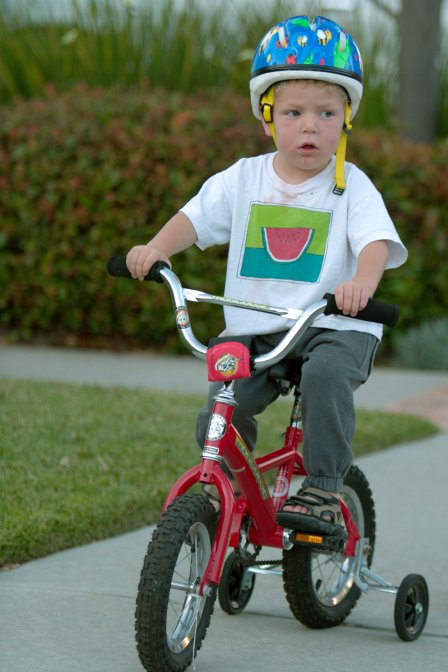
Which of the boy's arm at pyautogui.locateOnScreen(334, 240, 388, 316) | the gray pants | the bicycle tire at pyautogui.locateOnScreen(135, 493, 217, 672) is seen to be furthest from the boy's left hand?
the bicycle tire at pyautogui.locateOnScreen(135, 493, 217, 672)

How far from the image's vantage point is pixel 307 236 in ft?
11.9

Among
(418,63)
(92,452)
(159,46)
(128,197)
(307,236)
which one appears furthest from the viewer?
(159,46)

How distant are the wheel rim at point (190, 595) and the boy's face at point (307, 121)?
1.14 m

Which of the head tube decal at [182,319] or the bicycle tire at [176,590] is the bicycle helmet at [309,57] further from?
the bicycle tire at [176,590]

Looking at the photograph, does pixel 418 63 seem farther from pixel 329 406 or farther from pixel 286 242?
pixel 329 406

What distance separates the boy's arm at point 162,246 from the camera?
3.48m

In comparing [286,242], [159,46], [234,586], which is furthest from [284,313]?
[159,46]

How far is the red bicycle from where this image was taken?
3131 millimetres

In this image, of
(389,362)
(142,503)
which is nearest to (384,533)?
(142,503)

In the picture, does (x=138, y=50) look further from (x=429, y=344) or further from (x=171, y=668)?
(x=171, y=668)

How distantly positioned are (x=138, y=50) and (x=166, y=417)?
5.72 metres

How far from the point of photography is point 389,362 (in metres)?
9.84

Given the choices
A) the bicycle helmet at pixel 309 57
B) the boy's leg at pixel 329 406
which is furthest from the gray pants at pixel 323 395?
the bicycle helmet at pixel 309 57

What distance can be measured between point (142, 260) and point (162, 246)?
0.54 ft
